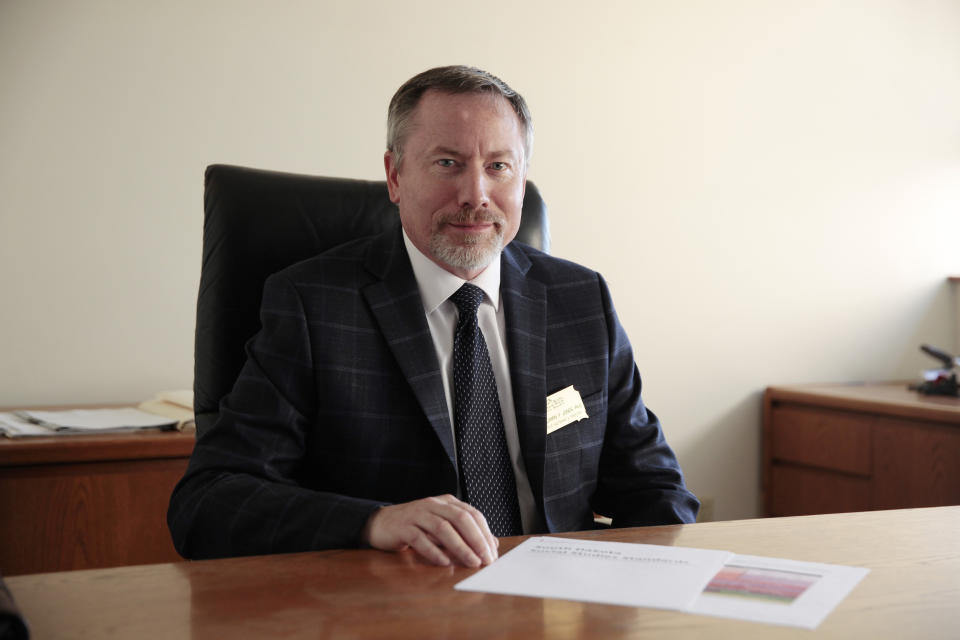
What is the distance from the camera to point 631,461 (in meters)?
1.53

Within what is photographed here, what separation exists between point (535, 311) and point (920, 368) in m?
2.74

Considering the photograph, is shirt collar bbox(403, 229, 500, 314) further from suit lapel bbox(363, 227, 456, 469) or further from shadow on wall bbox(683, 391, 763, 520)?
shadow on wall bbox(683, 391, 763, 520)

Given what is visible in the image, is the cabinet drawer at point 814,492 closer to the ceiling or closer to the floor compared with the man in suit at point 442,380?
closer to the floor

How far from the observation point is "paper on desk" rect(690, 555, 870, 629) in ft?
2.59

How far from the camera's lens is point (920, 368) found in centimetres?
369

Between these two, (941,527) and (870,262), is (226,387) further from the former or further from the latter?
(870,262)

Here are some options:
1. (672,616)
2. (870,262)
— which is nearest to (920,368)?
(870,262)

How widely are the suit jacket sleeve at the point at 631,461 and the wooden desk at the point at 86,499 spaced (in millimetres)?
946

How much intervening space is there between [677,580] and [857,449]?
238cm

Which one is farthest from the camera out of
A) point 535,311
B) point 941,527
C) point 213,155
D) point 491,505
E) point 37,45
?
point 213,155

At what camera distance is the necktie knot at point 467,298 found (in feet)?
4.89

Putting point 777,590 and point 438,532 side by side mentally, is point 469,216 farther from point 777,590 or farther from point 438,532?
point 777,590

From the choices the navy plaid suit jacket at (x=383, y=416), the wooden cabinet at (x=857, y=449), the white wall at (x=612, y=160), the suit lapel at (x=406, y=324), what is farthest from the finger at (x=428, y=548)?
the wooden cabinet at (x=857, y=449)

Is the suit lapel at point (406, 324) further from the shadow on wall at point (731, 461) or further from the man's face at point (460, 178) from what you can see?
the shadow on wall at point (731, 461)
